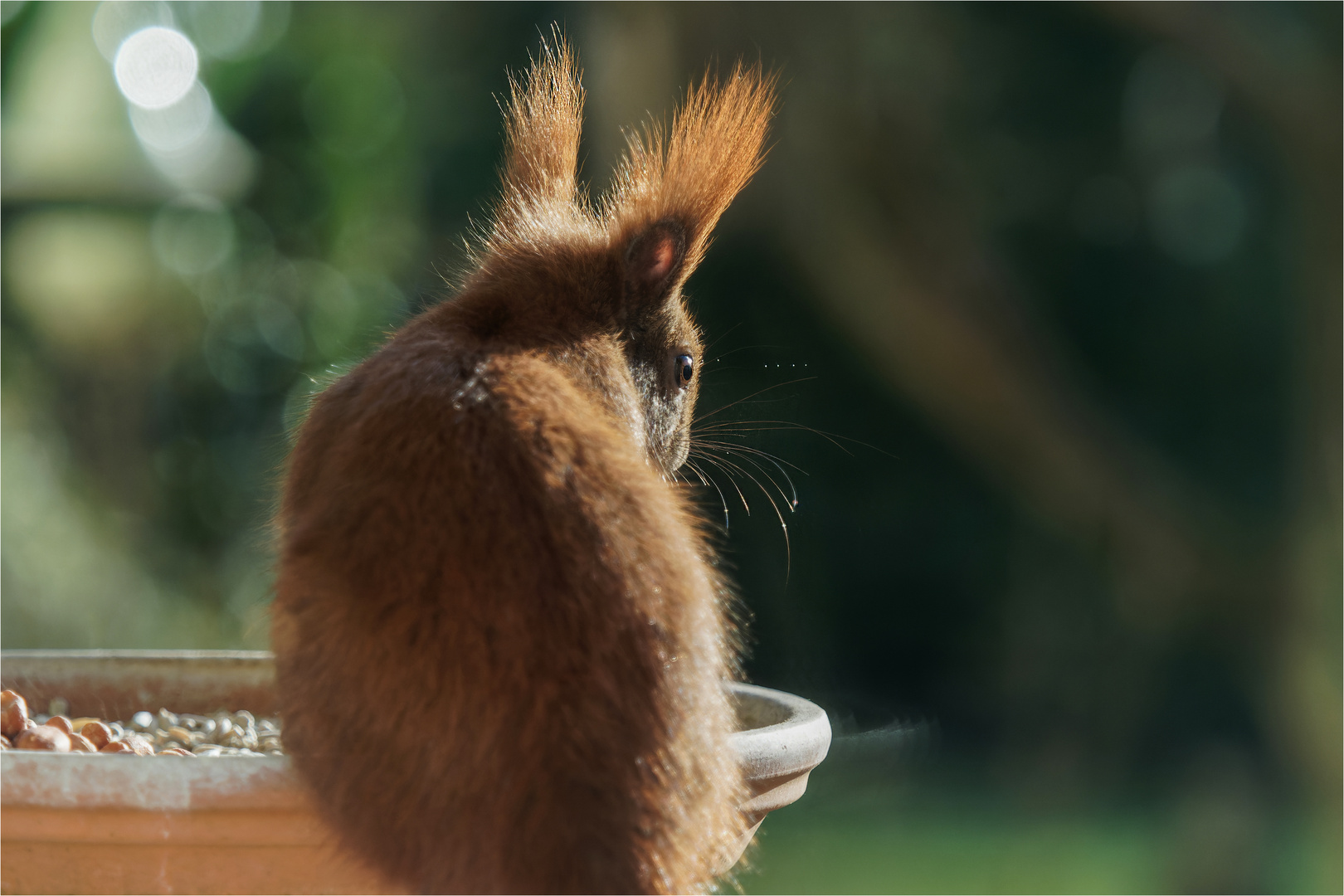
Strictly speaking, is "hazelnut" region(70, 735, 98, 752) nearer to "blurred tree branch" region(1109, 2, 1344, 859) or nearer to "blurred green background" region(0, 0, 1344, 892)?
"blurred green background" region(0, 0, 1344, 892)

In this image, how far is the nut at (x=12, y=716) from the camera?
2.75ft

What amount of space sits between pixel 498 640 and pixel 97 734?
462 millimetres

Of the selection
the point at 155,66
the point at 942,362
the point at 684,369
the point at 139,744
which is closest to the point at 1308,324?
the point at 942,362

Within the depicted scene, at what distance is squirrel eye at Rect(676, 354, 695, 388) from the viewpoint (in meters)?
0.93

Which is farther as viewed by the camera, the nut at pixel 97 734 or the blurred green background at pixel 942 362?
the blurred green background at pixel 942 362

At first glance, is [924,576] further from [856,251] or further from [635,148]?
[635,148]

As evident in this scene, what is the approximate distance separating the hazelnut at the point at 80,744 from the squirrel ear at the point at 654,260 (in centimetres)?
49

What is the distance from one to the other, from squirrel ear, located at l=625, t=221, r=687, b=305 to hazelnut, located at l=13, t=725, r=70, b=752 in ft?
1.62

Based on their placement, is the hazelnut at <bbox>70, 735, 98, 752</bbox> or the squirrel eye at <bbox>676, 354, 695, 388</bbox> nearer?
the hazelnut at <bbox>70, 735, 98, 752</bbox>

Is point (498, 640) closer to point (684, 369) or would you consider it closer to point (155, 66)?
point (684, 369)

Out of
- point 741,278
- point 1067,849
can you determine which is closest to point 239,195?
point 741,278

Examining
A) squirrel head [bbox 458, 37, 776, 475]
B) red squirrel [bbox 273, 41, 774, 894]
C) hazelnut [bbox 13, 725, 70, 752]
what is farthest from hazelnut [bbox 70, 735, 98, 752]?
squirrel head [bbox 458, 37, 776, 475]

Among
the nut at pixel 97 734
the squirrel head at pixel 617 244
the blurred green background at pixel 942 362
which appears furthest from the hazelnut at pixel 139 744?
the blurred green background at pixel 942 362

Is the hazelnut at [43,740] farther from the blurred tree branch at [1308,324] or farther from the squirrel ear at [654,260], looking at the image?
the blurred tree branch at [1308,324]
